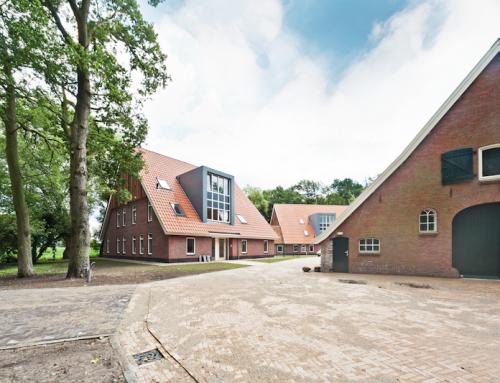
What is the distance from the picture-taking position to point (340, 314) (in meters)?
6.40

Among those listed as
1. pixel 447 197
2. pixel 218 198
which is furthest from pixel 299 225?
pixel 447 197

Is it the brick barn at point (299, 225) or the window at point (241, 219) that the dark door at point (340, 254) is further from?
the brick barn at point (299, 225)

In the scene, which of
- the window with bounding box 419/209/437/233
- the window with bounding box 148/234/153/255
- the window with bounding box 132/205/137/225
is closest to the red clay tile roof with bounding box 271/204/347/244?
the window with bounding box 148/234/153/255

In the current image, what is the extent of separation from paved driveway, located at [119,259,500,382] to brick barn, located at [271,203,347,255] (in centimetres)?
2669

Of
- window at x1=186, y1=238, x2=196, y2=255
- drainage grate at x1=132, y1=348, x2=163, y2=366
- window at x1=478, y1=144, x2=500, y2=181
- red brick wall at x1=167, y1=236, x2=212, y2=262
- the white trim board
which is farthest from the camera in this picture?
window at x1=186, y1=238, x2=196, y2=255

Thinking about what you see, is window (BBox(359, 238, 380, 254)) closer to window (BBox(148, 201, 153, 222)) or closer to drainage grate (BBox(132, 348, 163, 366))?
drainage grate (BBox(132, 348, 163, 366))

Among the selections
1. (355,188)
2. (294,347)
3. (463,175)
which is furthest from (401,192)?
(355,188)

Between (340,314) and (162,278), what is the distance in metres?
9.15

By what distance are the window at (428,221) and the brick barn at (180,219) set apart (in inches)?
607

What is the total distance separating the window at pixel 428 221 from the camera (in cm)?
1286

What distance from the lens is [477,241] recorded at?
12188 millimetres

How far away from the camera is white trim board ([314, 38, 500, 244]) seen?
1214cm

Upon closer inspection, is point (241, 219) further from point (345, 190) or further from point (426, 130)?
point (345, 190)

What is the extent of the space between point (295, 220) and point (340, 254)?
2210cm
